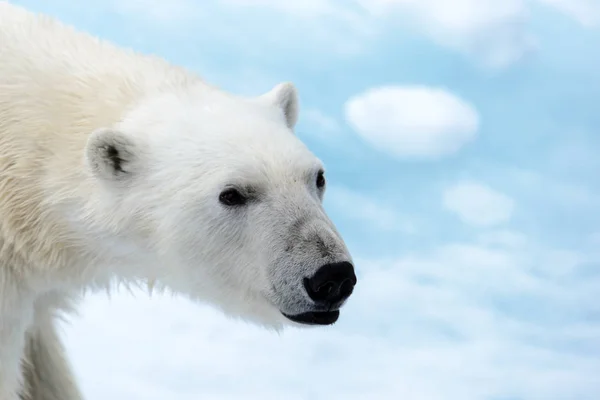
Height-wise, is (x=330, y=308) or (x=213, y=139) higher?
(x=213, y=139)

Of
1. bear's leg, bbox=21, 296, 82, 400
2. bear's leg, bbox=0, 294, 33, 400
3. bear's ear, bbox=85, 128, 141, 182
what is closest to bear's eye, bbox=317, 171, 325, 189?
bear's ear, bbox=85, 128, 141, 182

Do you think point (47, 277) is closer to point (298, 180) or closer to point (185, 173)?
point (185, 173)

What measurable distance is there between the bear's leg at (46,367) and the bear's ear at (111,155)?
1692 millimetres

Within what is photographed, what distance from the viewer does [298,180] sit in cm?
424

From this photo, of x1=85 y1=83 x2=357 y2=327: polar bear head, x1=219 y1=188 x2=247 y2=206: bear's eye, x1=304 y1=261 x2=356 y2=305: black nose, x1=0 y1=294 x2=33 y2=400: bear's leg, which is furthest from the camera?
x1=0 y1=294 x2=33 y2=400: bear's leg

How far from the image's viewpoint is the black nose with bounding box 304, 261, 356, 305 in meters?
3.95

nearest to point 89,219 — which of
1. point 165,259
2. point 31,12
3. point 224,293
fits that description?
point 165,259

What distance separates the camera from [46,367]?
5.91 metres

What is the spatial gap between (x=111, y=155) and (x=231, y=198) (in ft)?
2.12

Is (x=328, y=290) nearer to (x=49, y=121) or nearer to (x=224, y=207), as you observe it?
(x=224, y=207)

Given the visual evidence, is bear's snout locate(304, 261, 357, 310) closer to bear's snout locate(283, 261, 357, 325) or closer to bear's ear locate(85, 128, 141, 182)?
bear's snout locate(283, 261, 357, 325)

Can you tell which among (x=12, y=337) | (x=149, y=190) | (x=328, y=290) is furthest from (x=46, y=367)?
(x=328, y=290)

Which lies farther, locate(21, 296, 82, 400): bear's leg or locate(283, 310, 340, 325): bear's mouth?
locate(21, 296, 82, 400): bear's leg

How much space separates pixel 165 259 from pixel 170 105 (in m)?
0.78
